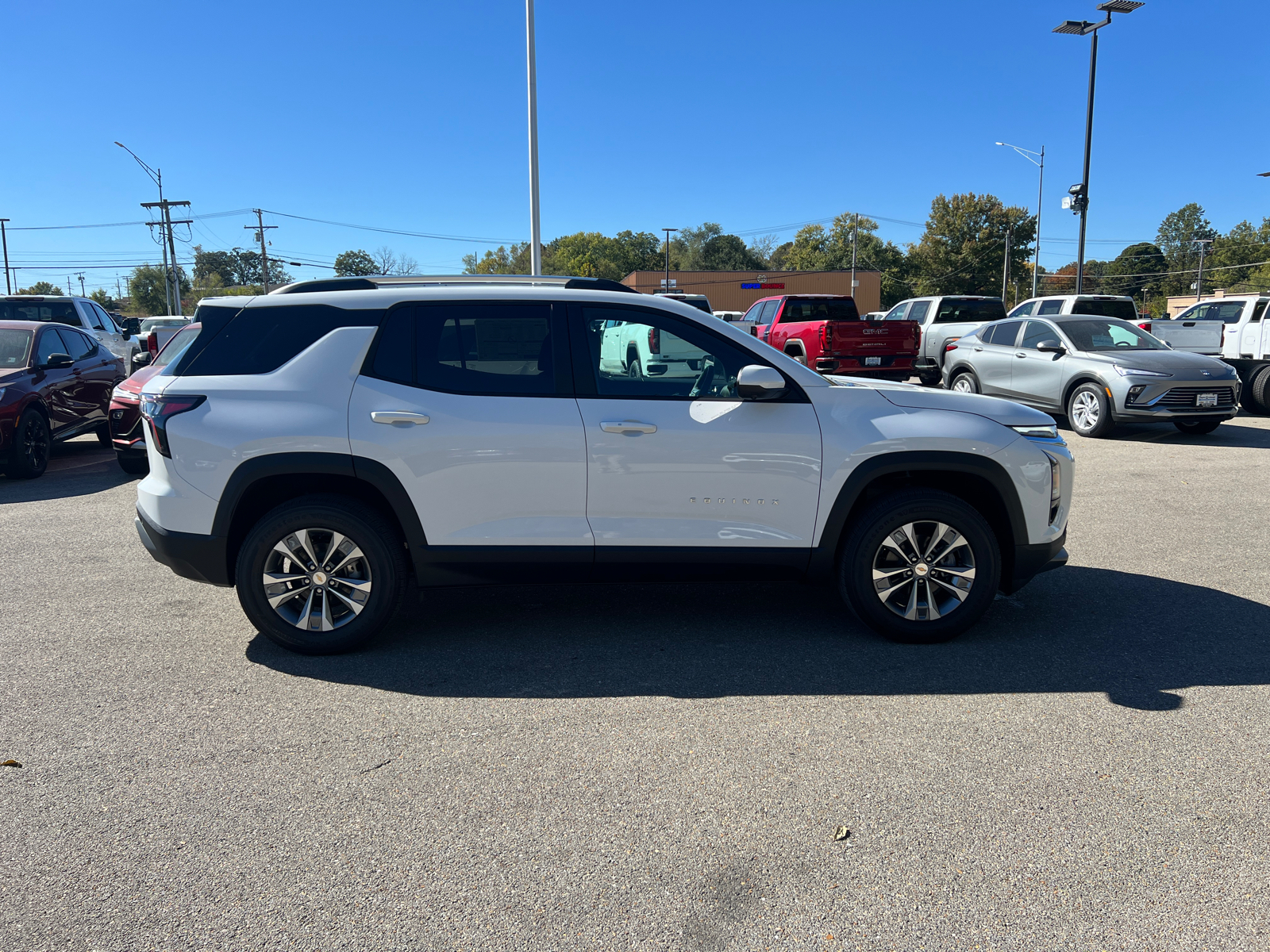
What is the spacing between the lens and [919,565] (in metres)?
4.63

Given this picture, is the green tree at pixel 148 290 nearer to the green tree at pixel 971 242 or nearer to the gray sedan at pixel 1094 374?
the green tree at pixel 971 242

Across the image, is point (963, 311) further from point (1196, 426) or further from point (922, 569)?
point (922, 569)

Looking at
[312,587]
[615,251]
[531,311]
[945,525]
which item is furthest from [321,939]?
[615,251]

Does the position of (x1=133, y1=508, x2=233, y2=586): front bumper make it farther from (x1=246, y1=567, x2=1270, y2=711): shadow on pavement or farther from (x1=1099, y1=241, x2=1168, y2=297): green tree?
(x1=1099, y1=241, x2=1168, y2=297): green tree

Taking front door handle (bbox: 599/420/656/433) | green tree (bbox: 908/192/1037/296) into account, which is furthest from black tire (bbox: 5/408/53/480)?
green tree (bbox: 908/192/1037/296)

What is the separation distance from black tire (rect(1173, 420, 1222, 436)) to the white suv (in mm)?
9568

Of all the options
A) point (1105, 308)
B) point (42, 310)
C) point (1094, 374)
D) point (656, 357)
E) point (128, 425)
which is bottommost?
point (128, 425)

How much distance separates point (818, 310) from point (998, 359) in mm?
4944

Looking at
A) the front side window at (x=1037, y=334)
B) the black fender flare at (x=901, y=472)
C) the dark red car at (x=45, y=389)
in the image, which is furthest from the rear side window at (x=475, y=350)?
the front side window at (x=1037, y=334)

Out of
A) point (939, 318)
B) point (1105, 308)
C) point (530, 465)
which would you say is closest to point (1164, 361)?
point (1105, 308)

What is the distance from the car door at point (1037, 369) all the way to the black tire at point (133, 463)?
12104mm

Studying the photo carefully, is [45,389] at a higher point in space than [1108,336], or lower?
lower

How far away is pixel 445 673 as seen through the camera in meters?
4.40

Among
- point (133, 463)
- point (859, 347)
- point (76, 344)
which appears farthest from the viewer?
point (859, 347)
